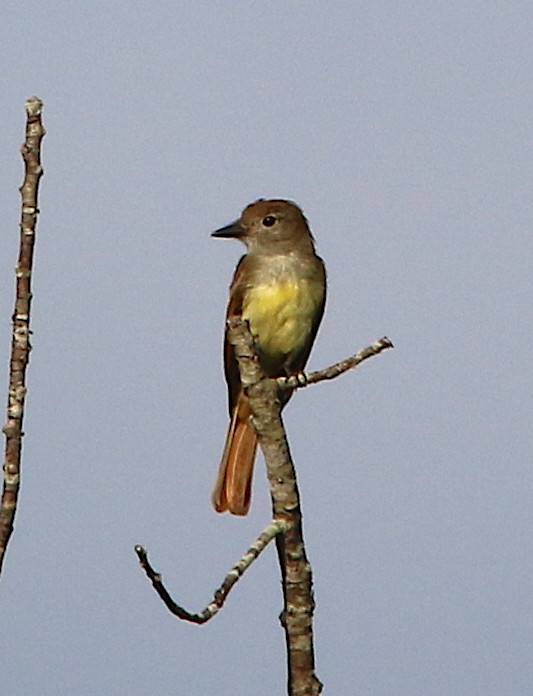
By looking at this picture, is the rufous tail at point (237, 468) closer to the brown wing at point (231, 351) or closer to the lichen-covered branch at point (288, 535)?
the brown wing at point (231, 351)

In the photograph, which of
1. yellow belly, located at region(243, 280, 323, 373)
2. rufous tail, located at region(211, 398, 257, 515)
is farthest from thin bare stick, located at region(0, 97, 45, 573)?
yellow belly, located at region(243, 280, 323, 373)

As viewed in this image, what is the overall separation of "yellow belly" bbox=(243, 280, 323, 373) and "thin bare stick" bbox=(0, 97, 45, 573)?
626cm

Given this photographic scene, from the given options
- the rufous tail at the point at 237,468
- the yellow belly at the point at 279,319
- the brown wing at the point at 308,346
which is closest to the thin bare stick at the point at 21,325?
the rufous tail at the point at 237,468

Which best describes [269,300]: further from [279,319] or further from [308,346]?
[308,346]

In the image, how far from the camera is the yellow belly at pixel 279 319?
10.2 m

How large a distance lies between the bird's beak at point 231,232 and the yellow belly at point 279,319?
0.72 meters

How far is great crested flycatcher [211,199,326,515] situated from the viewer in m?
10.2

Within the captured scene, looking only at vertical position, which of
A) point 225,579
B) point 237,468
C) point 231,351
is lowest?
point 225,579

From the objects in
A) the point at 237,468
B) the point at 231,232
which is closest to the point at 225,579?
the point at 237,468

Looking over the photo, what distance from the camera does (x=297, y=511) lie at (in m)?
4.92

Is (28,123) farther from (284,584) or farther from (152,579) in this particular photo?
(284,584)

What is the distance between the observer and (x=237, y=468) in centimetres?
984

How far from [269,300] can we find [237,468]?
1.19 metres

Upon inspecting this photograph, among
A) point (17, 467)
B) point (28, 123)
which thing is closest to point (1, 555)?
point (17, 467)
